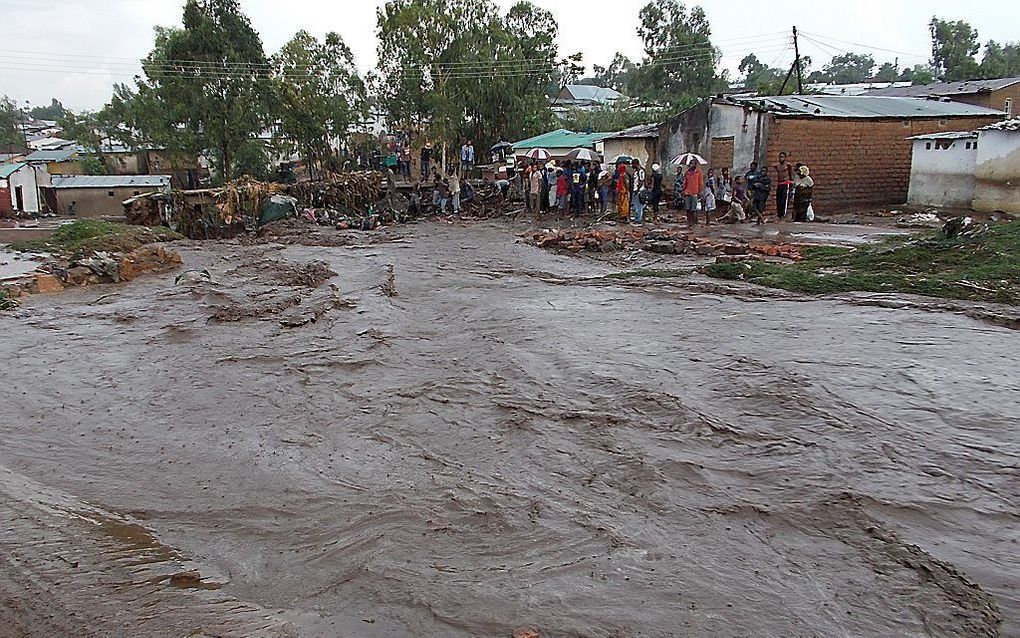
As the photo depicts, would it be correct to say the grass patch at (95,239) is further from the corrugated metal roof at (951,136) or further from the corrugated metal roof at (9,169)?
the corrugated metal roof at (9,169)

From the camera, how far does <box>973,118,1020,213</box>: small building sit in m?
16.8

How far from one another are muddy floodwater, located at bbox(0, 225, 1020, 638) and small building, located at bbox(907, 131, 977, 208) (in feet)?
33.8

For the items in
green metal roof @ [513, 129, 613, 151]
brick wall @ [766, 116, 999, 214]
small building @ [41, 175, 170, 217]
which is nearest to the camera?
brick wall @ [766, 116, 999, 214]

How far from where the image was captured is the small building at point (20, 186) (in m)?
39.7

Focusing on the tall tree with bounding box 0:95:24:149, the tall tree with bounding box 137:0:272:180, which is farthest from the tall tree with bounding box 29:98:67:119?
the tall tree with bounding box 137:0:272:180

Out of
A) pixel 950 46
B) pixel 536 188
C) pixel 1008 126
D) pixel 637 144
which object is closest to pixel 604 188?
pixel 536 188

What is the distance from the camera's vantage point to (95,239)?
18797 millimetres

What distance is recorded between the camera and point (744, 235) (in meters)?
16.7

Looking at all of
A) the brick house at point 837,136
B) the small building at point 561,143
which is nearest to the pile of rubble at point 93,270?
the brick house at point 837,136

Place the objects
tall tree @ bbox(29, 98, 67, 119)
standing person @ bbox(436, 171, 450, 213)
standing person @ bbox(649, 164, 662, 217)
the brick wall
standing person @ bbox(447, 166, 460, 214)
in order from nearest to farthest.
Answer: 1. the brick wall
2. standing person @ bbox(649, 164, 662, 217)
3. standing person @ bbox(447, 166, 460, 214)
4. standing person @ bbox(436, 171, 450, 213)
5. tall tree @ bbox(29, 98, 67, 119)

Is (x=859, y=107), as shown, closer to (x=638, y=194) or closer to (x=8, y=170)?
(x=638, y=194)

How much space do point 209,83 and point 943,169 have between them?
2886 cm

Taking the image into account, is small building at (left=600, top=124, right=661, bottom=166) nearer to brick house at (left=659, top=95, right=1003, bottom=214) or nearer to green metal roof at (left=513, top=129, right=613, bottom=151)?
green metal roof at (left=513, top=129, right=613, bottom=151)

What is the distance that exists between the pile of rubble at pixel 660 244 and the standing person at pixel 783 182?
2963 millimetres
